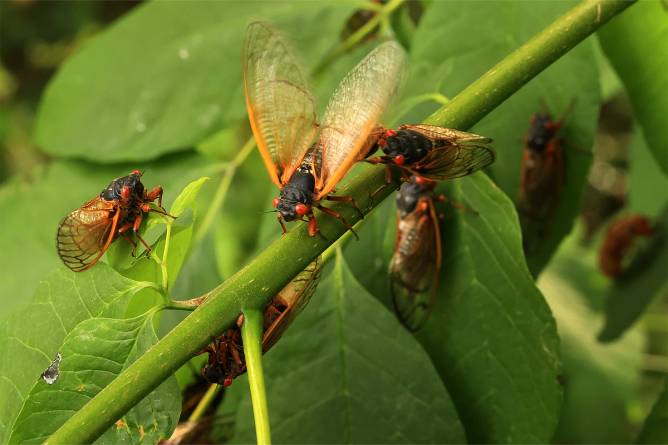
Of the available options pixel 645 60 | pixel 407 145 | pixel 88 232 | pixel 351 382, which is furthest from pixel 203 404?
pixel 645 60

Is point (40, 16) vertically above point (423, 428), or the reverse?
point (40, 16)

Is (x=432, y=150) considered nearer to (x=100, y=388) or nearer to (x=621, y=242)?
(x=100, y=388)

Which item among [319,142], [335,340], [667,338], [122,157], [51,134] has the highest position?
[51,134]

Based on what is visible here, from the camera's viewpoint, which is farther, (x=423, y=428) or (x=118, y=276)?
(x=423, y=428)

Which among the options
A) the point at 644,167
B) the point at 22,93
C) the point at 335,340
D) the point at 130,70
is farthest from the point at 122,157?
the point at 22,93

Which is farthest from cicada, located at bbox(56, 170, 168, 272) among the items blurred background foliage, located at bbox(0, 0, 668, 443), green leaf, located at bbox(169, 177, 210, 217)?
blurred background foliage, located at bbox(0, 0, 668, 443)

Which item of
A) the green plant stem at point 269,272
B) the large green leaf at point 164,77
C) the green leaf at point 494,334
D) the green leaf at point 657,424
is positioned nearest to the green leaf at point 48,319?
the green plant stem at point 269,272

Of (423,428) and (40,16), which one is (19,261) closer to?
(423,428)

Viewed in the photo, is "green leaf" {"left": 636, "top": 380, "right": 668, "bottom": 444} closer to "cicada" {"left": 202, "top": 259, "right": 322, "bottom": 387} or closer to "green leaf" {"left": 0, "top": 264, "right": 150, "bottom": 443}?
"cicada" {"left": 202, "top": 259, "right": 322, "bottom": 387}
